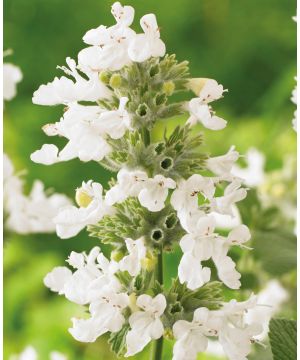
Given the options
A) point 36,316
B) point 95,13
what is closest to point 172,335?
point 36,316

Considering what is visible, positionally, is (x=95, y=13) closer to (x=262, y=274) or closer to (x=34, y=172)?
(x=34, y=172)

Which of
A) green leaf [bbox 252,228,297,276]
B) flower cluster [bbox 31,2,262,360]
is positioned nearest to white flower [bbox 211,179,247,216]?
flower cluster [bbox 31,2,262,360]

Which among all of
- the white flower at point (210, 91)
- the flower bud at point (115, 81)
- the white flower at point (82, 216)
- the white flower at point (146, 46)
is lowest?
the white flower at point (82, 216)

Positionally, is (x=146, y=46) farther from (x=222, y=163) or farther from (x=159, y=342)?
(x=159, y=342)

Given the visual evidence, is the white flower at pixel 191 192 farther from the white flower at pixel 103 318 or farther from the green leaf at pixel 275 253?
the green leaf at pixel 275 253

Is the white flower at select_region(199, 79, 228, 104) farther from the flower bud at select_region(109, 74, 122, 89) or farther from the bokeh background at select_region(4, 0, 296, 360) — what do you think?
the bokeh background at select_region(4, 0, 296, 360)

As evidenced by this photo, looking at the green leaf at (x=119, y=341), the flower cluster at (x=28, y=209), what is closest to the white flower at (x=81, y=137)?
the green leaf at (x=119, y=341)
